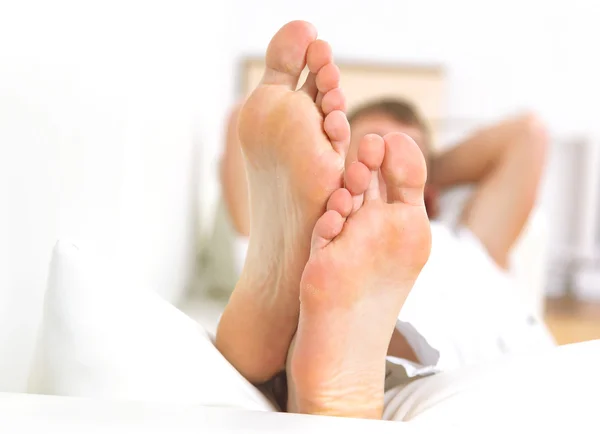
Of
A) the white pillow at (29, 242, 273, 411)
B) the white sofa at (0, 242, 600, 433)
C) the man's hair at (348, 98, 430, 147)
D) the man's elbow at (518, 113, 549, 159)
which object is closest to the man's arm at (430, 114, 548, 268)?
the man's elbow at (518, 113, 549, 159)

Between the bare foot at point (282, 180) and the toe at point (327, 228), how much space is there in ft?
0.08

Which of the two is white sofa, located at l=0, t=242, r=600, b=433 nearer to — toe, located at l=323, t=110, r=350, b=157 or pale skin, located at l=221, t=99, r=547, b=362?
toe, located at l=323, t=110, r=350, b=157

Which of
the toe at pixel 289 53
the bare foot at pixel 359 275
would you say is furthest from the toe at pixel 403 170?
the toe at pixel 289 53

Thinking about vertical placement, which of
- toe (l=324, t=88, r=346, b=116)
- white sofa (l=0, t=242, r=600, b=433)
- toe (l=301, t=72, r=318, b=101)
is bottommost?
white sofa (l=0, t=242, r=600, b=433)

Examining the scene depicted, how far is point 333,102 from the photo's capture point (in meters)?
0.58

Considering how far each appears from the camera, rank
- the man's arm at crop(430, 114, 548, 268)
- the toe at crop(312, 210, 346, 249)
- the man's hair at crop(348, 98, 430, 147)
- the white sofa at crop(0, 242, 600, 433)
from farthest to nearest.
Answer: the man's hair at crop(348, 98, 430, 147), the man's arm at crop(430, 114, 548, 268), the toe at crop(312, 210, 346, 249), the white sofa at crop(0, 242, 600, 433)

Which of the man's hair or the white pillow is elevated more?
the man's hair

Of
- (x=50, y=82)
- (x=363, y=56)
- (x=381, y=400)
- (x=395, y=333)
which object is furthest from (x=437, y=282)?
(x=363, y=56)

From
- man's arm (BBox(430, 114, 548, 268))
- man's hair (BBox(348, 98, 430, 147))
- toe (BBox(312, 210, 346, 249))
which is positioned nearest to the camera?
toe (BBox(312, 210, 346, 249))

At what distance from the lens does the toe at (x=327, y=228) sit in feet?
1.74

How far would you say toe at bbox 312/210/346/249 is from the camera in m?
0.53

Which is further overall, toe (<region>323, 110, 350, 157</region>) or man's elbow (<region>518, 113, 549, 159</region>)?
man's elbow (<region>518, 113, 549, 159</region>)

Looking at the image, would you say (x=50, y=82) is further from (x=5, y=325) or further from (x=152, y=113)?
(x=152, y=113)

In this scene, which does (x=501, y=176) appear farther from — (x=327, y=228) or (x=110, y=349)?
(x=110, y=349)
